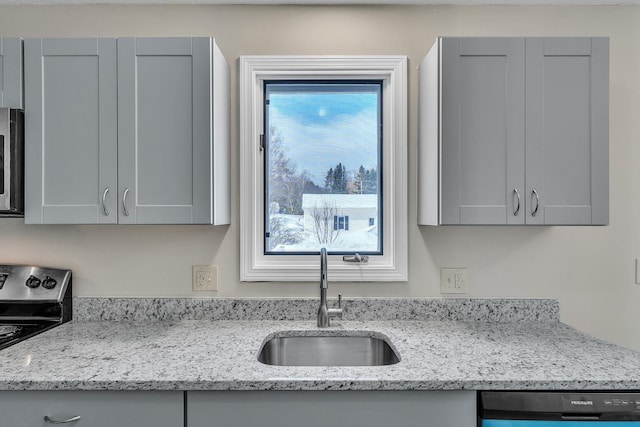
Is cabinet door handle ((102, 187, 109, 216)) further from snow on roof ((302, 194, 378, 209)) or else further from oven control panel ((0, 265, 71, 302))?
snow on roof ((302, 194, 378, 209))

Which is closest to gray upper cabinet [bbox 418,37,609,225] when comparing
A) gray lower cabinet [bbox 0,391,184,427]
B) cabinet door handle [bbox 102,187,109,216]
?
gray lower cabinet [bbox 0,391,184,427]

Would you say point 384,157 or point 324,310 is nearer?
point 324,310

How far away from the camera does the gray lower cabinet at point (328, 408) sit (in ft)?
4.39

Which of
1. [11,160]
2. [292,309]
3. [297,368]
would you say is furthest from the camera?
[292,309]

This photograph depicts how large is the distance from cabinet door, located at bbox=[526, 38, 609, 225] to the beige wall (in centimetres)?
35

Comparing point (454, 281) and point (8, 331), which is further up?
point (454, 281)

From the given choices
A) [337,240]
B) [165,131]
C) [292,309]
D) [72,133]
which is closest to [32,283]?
[72,133]

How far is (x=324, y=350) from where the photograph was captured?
1.90 metres

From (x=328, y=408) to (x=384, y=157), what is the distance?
1168 millimetres

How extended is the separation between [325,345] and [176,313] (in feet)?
2.32

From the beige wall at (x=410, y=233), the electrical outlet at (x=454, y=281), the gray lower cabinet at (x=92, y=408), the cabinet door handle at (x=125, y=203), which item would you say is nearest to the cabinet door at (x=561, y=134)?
the beige wall at (x=410, y=233)

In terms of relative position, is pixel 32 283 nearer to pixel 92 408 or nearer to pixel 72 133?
pixel 72 133

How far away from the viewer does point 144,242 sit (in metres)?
2.07

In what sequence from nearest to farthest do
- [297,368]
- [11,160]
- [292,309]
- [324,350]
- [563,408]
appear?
[563,408] < [297,368] < [11,160] < [324,350] < [292,309]
